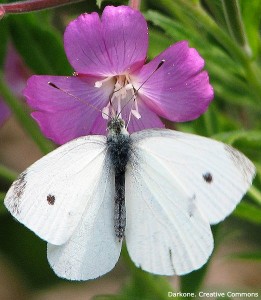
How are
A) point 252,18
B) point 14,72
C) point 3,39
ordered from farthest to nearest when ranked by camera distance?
point 14,72 → point 3,39 → point 252,18

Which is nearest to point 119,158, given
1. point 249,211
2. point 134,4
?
point 134,4

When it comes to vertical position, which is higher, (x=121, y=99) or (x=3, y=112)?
(x=121, y=99)

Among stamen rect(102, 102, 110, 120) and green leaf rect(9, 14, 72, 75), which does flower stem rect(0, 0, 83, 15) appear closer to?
stamen rect(102, 102, 110, 120)

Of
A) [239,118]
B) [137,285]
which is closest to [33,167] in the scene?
[137,285]

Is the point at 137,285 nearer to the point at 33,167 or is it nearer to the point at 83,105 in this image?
the point at 83,105

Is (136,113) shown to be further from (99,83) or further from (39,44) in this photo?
(39,44)

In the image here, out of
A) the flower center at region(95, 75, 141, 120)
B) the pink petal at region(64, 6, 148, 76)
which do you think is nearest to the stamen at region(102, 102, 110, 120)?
the flower center at region(95, 75, 141, 120)

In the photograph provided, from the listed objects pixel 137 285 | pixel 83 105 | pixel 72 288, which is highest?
pixel 83 105

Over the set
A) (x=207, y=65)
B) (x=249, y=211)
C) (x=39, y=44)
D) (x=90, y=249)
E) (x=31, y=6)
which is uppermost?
(x=31, y=6)
